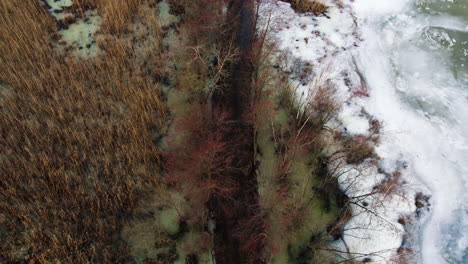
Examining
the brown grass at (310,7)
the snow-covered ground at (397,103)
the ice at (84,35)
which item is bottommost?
the snow-covered ground at (397,103)

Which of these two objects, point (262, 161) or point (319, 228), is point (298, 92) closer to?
point (262, 161)

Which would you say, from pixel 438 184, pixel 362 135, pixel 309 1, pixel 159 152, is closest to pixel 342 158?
pixel 362 135

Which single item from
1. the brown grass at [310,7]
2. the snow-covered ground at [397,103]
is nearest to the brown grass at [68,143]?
the snow-covered ground at [397,103]

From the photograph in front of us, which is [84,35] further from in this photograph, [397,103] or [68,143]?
[397,103]

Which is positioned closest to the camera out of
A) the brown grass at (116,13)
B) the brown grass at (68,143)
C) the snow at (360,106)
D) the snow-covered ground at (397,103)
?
the brown grass at (68,143)

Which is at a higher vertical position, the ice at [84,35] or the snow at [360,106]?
the ice at [84,35]

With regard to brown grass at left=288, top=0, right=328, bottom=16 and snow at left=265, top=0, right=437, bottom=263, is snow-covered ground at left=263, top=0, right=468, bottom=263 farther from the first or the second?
brown grass at left=288, top=0, right=328, bottom=16

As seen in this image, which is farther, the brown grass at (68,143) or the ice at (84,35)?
the ice at (84,35)

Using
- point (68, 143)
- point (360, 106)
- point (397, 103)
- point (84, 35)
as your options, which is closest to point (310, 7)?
point (360, 106)

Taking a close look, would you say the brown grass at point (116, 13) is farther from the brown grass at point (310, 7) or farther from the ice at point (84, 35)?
the brown grass at point (310, 7)

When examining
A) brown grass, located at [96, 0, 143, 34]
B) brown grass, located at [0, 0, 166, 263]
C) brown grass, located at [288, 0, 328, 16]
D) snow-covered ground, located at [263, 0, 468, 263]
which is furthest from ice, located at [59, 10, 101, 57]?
brown grass, located at [288, 0, 328, 16]
